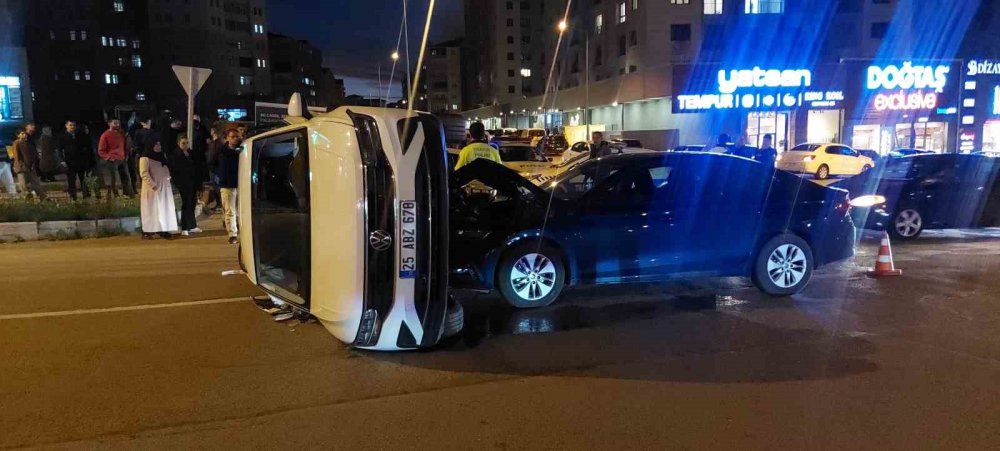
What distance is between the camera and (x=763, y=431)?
3.96 m

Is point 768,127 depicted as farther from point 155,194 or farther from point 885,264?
point 155,194

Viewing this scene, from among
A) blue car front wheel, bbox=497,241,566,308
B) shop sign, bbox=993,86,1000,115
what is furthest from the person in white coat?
shop sign, bbox=993,86,1000,115

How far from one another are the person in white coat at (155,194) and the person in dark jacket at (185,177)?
0.14 meters

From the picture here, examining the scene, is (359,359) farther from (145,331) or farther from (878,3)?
(878,3)

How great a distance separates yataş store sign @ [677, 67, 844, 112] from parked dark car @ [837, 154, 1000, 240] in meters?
24.7

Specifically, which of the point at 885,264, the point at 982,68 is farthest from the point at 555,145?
the point at 885,264

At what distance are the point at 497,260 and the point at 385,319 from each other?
1.83m

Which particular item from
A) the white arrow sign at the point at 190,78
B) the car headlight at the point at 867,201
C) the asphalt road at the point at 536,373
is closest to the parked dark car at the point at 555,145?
the white arrow sign at the point at 190,78

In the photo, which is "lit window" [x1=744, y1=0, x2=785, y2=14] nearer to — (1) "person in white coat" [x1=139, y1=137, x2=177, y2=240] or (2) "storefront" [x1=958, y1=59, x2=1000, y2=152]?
(2) "storefront" [x1=958, y1=59, x2=1000, y2=152]

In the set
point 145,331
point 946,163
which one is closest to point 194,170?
point 145,331

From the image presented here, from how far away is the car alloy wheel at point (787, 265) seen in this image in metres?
7.08

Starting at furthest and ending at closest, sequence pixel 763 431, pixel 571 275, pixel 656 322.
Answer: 1. pixel 571 275
2. pixel 656 322
3. pixel 763 431

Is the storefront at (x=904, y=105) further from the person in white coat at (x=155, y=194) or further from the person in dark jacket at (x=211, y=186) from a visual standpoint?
the person in white coat at (x=155, y=194)

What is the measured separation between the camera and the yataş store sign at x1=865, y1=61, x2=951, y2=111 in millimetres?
35625
